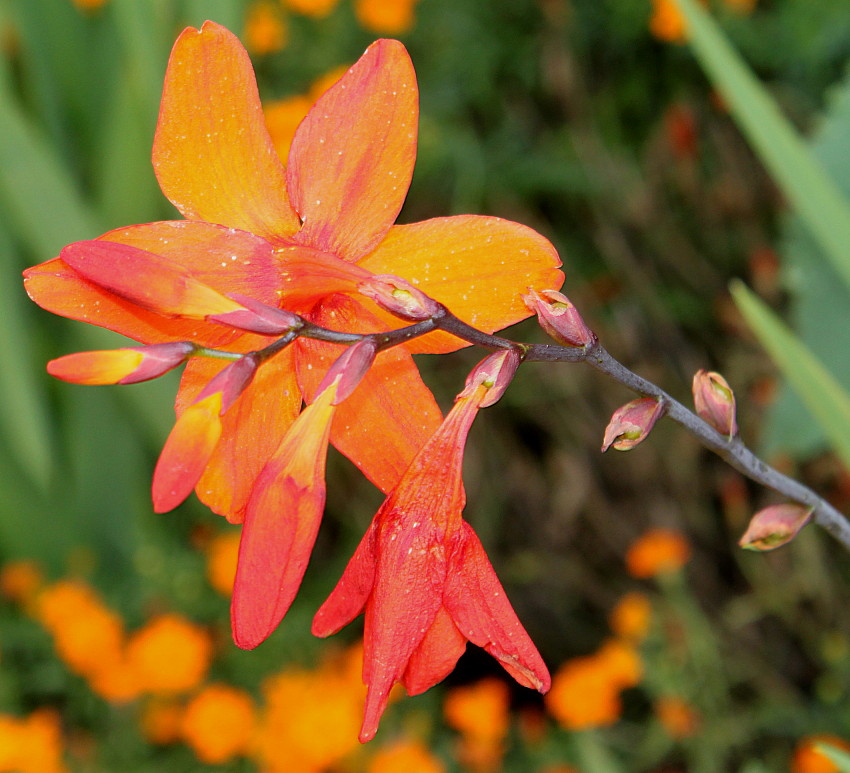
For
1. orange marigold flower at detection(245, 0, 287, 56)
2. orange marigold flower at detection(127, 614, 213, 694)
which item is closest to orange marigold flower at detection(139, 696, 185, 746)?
orange marigold flower at detection(127, 614, 213, 694)

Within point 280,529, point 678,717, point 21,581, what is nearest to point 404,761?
point 678,717

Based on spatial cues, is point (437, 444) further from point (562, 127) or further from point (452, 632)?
point (562, 127)

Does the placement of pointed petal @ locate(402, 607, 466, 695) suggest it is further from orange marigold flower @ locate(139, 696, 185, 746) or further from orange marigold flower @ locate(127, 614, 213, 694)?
orange marigold flower @ locate(139, 696, 185, 746)

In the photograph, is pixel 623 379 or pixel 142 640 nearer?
pixel 623 379

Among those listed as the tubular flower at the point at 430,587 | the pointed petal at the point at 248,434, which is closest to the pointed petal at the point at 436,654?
the tubular flower at the point at 430,587

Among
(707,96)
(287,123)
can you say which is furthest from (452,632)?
(707,96)

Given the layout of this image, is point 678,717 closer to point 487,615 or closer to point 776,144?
point 776,144

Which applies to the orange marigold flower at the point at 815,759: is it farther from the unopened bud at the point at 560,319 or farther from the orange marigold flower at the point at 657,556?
the unopened bud at the point at 560,319
